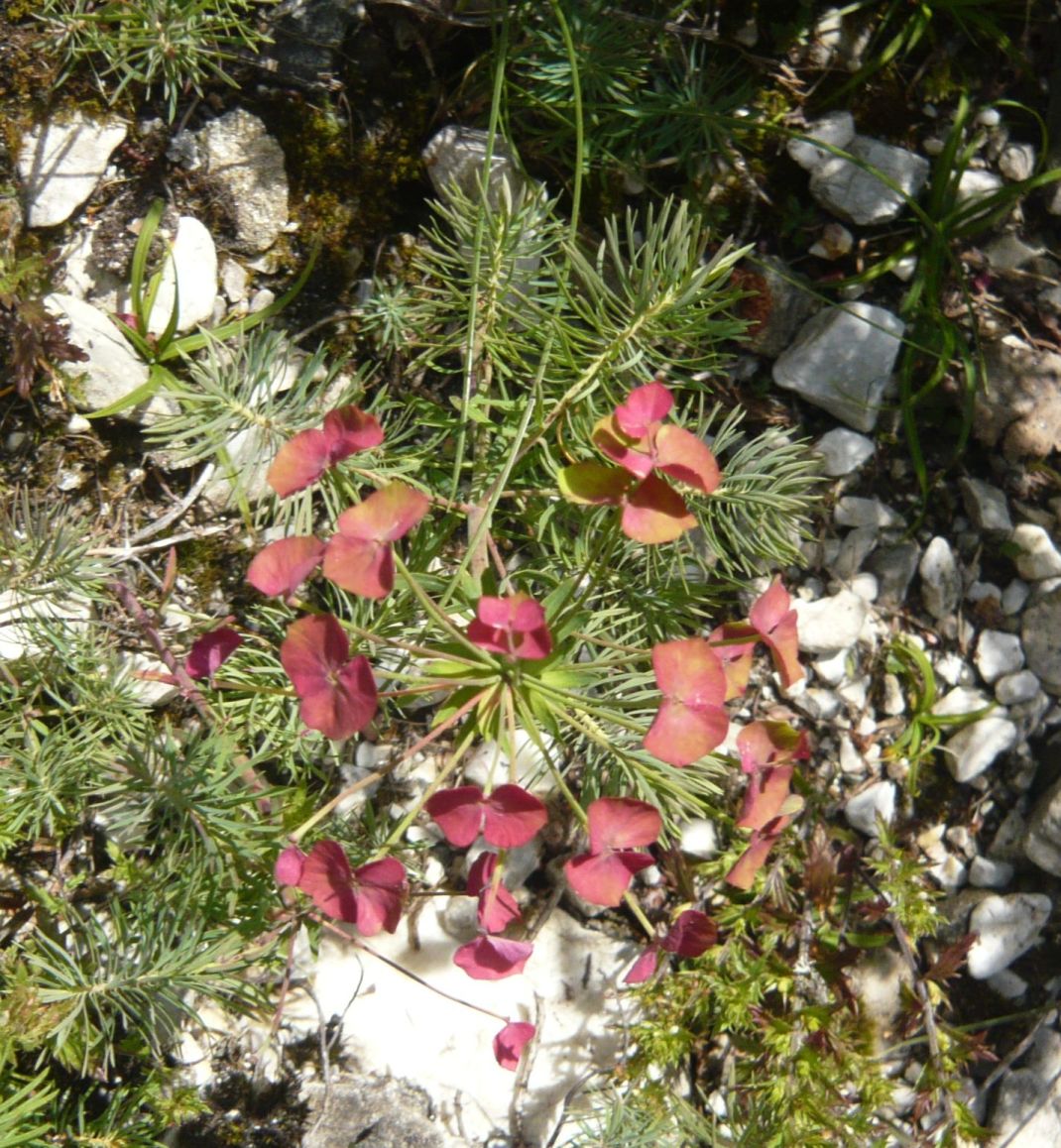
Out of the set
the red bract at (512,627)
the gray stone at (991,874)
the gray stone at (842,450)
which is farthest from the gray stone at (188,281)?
the gray stone at (991,874)

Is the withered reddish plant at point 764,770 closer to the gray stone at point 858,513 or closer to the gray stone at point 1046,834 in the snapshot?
the gray stone at point 858,513

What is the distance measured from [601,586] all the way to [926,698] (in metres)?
0.79

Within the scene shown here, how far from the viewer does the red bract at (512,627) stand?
1192mm

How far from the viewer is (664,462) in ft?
4.14

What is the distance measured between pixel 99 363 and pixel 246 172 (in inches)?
17.5

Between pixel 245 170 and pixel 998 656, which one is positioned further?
pixel 998 656

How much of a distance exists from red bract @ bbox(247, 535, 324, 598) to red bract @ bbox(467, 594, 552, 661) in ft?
0.66

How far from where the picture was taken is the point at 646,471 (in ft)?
4.07

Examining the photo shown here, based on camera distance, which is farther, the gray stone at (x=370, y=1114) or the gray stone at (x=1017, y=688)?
the gray stone at (x=1017, y=688)

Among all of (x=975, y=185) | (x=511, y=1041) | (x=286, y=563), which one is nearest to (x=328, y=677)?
(x=286, y=563)

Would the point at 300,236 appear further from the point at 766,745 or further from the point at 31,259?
the point at 766,745

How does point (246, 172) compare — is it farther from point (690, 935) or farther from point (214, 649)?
point (690, 935)

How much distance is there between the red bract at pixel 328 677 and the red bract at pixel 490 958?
15.2 inches

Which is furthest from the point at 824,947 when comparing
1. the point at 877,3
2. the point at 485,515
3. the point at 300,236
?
the point at 877,3
